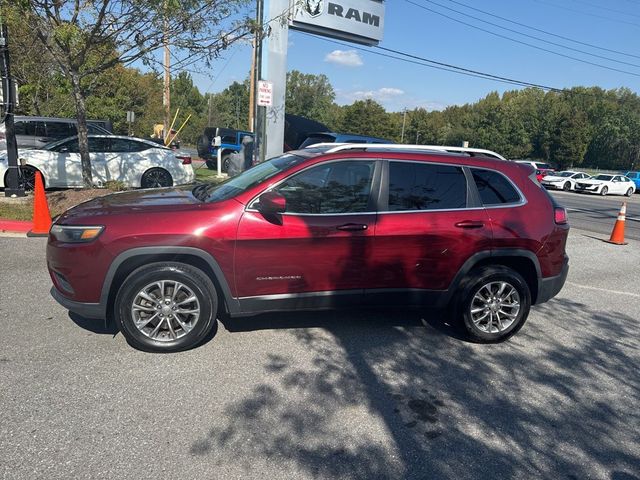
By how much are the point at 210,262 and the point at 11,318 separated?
6.98 ft

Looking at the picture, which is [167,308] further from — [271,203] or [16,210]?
[16,210]

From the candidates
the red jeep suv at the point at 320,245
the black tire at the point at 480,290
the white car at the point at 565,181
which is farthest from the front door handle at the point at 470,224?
the white car at the point at 565,181

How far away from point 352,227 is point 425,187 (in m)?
0.84

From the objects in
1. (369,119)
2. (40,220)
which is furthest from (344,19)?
(369,119)

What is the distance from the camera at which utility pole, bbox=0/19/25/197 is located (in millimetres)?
9420

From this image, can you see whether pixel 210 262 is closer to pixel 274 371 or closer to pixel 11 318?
pixel 274 371

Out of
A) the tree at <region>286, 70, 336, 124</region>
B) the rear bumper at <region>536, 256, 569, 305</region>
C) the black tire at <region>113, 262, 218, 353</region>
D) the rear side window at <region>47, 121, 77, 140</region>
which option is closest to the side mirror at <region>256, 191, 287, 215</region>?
the black tire at <region>113, 262, 218, 353</region>

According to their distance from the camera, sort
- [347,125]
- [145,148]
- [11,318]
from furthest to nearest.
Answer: [347,125] < [145,148] < [11,318]

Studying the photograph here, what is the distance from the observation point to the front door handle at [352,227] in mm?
3992

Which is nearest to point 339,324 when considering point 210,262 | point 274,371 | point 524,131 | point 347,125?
point 274,371

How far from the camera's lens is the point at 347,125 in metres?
91.6

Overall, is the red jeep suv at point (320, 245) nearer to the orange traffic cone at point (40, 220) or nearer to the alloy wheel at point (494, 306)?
the alloy wheel at point (494, 306)

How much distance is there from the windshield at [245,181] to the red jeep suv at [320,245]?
2cm

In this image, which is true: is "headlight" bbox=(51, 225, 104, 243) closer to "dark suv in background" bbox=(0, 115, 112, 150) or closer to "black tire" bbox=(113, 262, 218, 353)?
"black tire" bbox=(113, 262, 218, 353)
